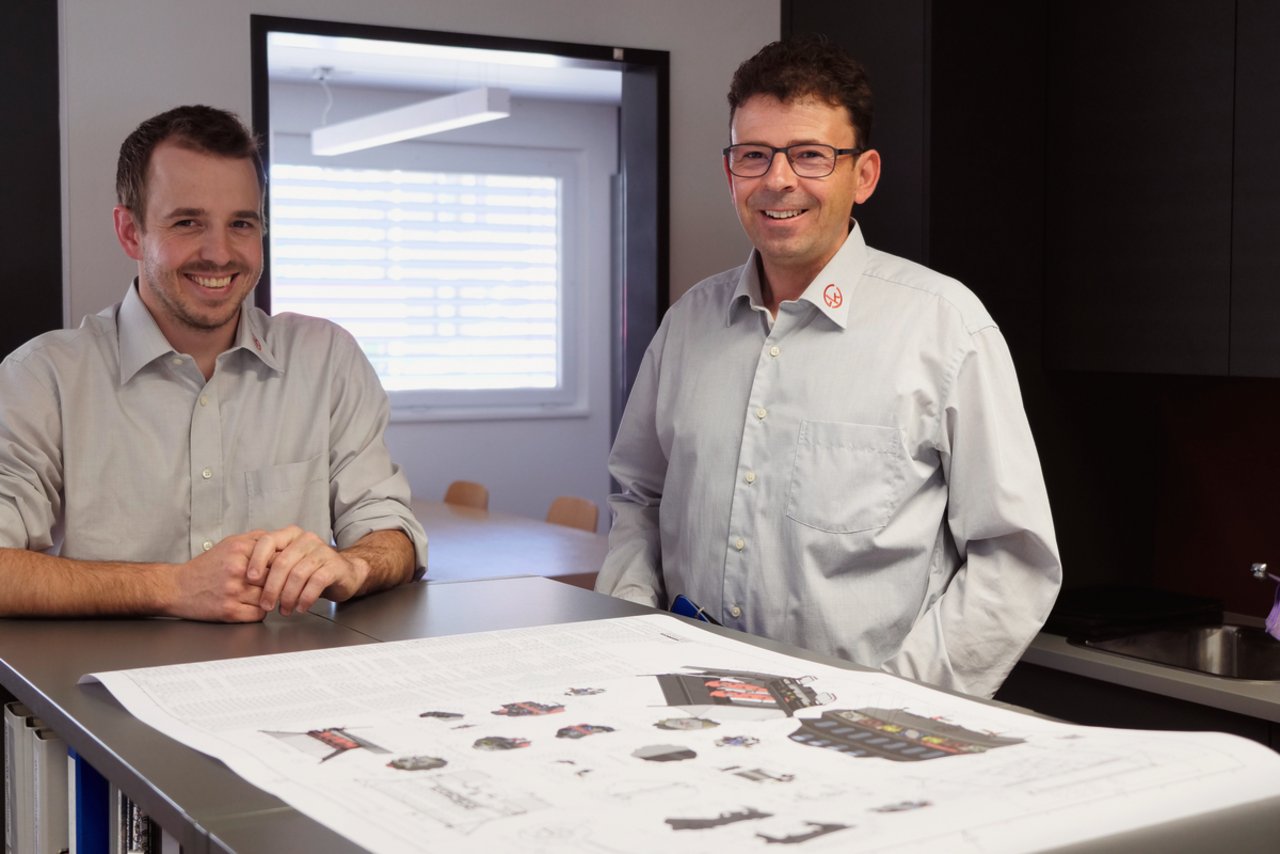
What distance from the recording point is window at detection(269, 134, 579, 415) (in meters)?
7.35

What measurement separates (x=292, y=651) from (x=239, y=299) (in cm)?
82

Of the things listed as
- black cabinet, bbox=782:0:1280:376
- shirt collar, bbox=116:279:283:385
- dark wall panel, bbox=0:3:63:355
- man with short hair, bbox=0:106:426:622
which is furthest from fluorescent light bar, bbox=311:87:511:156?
shirt collar, bbox=116:279:283:385

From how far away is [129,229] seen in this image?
2172mm

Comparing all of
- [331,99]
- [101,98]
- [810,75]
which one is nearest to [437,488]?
[331,99]

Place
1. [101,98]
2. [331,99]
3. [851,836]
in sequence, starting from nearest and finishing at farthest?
[851,836], [101,98], [331,99]

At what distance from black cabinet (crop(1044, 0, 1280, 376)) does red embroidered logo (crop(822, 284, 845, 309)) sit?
1103 millimetres

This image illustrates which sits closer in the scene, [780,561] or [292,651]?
[292,651]

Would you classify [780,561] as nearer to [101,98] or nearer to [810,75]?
[810,75]

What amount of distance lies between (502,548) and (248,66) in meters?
1.62

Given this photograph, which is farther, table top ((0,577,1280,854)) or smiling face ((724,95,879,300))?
smiling face ((724,95,879,300))

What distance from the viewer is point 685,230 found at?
352 cm

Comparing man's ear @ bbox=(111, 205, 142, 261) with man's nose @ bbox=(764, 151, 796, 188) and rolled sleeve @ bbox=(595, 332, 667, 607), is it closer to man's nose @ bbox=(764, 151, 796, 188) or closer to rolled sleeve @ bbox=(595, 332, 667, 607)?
rolled sleeve @ bbox=(595, 332, 667, 607)

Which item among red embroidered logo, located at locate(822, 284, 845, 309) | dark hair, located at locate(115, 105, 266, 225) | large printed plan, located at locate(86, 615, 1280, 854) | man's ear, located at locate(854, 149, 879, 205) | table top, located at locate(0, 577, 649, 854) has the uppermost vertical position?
dark hair, located at locate(115, 105, 266, 225)

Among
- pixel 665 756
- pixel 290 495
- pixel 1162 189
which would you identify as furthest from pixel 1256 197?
pixel 665 756
